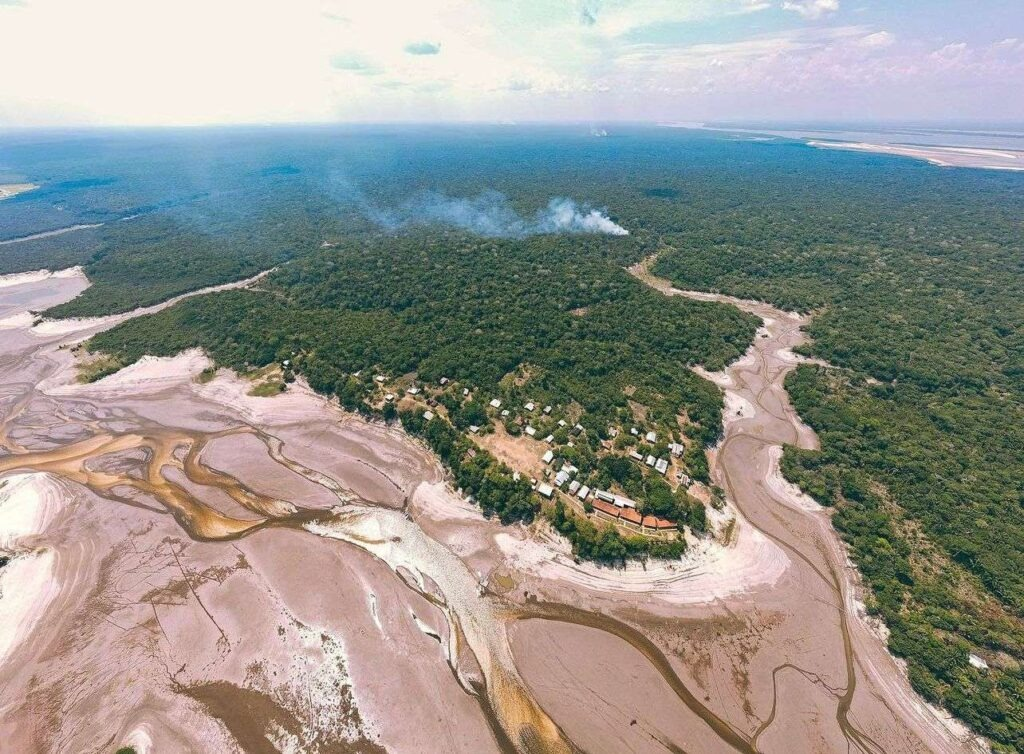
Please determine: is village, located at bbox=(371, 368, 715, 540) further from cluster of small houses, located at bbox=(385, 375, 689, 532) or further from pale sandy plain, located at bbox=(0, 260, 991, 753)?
pale sandy plain, located at bbox=(0, 260, 991, 753)

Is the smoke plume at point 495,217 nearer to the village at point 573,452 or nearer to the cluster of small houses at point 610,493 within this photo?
the village at point 573,452

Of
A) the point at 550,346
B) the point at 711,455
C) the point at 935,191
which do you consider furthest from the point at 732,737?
the point at 935,191

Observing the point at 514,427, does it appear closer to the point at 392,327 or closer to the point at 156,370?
the point at 392,327

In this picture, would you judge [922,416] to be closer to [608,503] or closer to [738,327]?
[738,327]

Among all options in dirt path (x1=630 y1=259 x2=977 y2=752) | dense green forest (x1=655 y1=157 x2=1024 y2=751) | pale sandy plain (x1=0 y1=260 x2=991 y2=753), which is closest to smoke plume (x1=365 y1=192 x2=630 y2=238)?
dense green forest (x1=655 y1=157 x2=1024 y2=751)

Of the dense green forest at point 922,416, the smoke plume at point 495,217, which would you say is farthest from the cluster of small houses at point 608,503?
the smoke plume at point 495,217

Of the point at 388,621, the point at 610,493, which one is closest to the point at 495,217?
the point at 610,493
